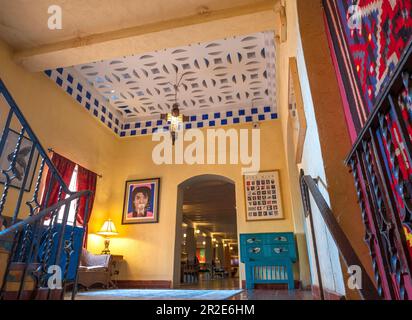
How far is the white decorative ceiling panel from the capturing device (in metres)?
5.59

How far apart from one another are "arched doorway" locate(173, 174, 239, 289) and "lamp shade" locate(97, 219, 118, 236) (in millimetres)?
1517

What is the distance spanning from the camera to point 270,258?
5352 mm

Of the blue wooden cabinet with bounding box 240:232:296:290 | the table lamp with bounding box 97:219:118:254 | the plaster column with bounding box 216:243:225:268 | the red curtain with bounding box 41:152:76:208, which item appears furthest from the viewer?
the plaster column with bounding box 216:243:225:268

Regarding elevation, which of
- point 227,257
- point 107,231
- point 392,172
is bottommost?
point 392,172

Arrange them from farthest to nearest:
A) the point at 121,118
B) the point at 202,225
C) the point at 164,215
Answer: the point at 202,225 < the point at 121,118 < the point at 164,215

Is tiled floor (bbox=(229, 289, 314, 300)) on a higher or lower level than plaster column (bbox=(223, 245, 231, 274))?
lower

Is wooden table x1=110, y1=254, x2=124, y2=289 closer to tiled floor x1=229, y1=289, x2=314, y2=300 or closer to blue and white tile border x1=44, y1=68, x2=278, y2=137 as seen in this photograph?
blue and white tile border x1=44, y1=68, x2=278, y2=137

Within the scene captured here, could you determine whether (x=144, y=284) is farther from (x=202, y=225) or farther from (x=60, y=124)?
(x=202, y=225)

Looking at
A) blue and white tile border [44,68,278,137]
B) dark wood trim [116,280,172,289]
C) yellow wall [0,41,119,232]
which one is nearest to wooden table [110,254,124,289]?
dark wood trim [116,280,172,289]

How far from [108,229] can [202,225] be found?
1152 cm

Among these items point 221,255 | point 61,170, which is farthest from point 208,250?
point 61,170

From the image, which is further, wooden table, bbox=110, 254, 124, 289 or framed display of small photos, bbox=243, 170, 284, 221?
wooden table, bbox=110, 254, 124, 289

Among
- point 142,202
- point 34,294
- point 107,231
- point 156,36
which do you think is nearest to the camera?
point 34,294

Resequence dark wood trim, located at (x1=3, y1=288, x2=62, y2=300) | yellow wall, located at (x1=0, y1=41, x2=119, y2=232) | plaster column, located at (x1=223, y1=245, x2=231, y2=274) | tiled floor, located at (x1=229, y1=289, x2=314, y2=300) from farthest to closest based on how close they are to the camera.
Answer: plaster column, located at (x1=223, y1=245, x2=231, y2=274) < yellow wall, located at (x1=0, y1=41, x2=119, y2=232) < tiled floor, located at (x1=229, y1=289, x2=314, y2=300) < dark wood trim, located at (x1=3, y1=288, x2=62, y2=300)
